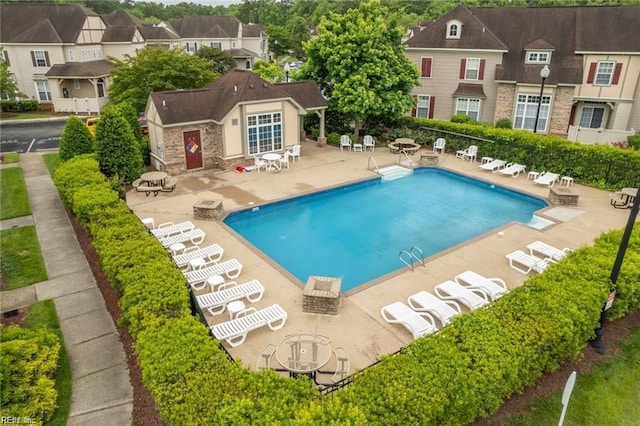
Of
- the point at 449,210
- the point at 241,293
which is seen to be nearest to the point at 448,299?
the point at 241,293

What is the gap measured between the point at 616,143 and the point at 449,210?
42.9 ft

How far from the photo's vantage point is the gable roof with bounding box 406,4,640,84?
93.4ft

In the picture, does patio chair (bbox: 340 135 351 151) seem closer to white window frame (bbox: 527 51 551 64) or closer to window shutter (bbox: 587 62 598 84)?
white window frame (bbox: 527 51 551 64)

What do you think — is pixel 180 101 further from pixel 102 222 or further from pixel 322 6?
pixel 322 6

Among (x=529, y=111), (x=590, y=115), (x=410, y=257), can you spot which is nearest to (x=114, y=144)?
(x=410, y=257)

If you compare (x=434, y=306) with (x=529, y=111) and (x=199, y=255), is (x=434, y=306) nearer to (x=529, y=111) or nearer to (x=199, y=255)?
(x=199, y=255)

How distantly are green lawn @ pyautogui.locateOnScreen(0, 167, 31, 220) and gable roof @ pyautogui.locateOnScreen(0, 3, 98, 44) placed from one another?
2443 centimetres

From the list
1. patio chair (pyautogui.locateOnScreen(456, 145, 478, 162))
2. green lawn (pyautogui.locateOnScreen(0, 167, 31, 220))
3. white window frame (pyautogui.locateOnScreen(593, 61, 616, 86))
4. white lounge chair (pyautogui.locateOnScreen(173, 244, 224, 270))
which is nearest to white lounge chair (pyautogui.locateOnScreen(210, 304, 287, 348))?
white lounge chair (pyautogui.locateOnScreen(173, 244, 224, 270))

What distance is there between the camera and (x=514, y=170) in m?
22.3

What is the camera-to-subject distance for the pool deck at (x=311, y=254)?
10.6 m

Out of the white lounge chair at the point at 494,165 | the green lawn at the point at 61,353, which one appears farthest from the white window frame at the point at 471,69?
the green lawn at the point at 61,353

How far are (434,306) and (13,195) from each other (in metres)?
19.1

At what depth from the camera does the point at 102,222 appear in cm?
1330

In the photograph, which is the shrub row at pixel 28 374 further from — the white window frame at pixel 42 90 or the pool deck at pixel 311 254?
the white window frame at pixel 42 90
